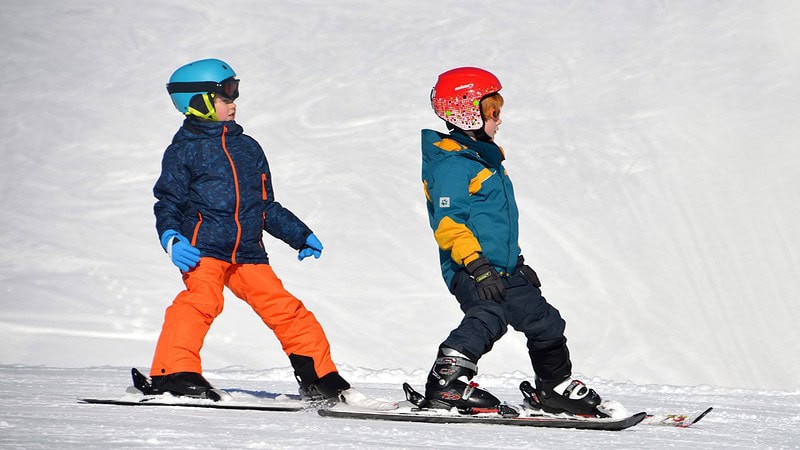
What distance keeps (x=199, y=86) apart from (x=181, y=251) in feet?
2.70

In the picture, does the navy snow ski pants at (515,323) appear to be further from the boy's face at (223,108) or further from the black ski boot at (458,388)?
the boy's face at (223,108)

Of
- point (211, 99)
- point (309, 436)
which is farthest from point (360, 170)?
point (309, 436)

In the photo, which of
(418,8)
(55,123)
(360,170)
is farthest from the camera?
(418,8)

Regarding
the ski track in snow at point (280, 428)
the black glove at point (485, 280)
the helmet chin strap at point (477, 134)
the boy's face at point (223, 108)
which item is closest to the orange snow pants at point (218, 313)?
the ski track in snow at point (280, 428)

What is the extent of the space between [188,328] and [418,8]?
939 centimetres

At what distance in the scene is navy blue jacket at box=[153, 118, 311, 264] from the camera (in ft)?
15.1

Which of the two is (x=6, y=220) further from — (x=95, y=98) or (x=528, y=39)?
(x=528, y=39)

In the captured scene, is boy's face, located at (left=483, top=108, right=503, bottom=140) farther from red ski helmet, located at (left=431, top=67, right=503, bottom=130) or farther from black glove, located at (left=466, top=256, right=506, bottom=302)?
black glove, located at (left=466, top=256, right=506, bottom=302)

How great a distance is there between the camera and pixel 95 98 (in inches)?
435

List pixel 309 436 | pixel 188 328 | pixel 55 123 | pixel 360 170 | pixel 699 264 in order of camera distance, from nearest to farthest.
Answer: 1. pixel 309 436
2. pixel 188 328
3. pixel 699 264
4. pixel 360 170
5. pixel 55 123

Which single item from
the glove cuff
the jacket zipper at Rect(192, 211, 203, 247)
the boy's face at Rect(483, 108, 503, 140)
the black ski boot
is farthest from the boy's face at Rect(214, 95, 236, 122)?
the black ski boot

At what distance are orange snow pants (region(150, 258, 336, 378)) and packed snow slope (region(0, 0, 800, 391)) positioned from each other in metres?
2.37

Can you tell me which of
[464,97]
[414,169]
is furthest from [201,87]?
[414,169]

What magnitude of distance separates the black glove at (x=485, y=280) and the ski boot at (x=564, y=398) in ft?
1.78
